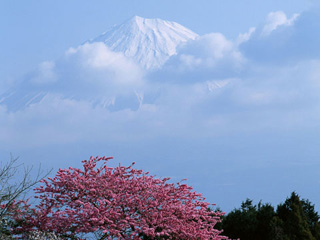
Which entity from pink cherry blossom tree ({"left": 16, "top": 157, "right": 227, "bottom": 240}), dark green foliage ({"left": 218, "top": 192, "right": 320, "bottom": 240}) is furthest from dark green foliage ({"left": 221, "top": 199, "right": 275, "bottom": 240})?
pink cherry blossom tree ({"left": 16, "top": 157, "right": 227, "bottom": 240})

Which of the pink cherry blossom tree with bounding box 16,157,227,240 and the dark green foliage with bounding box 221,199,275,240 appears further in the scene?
the dark green foliage with bounding box 221,199,275,240

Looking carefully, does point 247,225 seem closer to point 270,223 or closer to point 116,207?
point 270,223

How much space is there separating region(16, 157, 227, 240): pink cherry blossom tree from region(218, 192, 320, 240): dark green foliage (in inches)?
214

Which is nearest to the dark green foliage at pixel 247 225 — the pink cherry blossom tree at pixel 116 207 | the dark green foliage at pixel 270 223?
the dark green foliage at pixel 270 223

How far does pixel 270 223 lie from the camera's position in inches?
891

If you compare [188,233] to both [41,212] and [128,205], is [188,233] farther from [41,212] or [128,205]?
[41,212]

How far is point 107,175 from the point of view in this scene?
18156 mm

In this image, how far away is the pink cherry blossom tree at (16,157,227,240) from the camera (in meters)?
16.7

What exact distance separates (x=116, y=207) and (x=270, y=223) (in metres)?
8.43

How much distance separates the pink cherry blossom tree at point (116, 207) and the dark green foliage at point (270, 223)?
17.8ft

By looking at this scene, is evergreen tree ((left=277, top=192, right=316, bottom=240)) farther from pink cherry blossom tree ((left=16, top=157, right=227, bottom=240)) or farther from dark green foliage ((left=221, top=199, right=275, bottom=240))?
pink cherry blossom tree ((left=16, top=157, right=227, bottom=240))

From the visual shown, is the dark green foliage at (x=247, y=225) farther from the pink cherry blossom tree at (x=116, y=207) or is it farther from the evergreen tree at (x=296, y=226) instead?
the pink cherry blossom tree at (x=116, y=207)

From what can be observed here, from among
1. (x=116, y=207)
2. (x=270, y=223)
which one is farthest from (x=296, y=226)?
(x=116, y=207)

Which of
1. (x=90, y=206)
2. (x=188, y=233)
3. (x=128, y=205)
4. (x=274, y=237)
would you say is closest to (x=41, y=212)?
(x=90, y=206)
